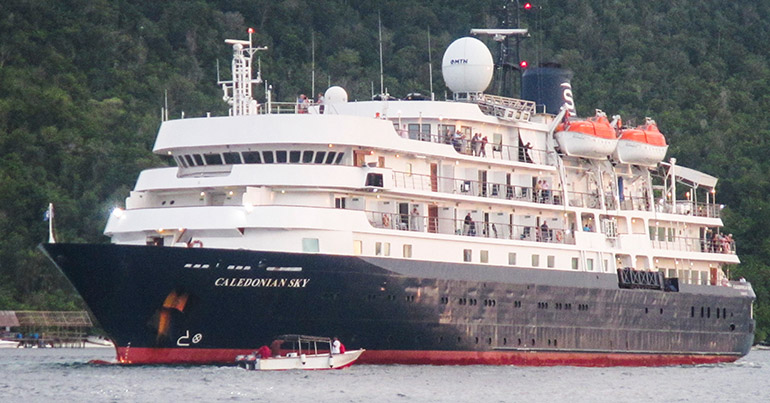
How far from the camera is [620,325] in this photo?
57.1 metres

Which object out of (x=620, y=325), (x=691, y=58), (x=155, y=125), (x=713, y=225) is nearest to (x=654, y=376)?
(x=620, y=325)

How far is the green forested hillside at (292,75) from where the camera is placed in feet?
307

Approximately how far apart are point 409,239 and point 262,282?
5.76 m

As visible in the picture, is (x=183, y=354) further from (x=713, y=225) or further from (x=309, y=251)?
(x=713, y=225)

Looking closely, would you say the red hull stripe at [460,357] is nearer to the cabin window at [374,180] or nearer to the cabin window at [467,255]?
the cabin window at [467,255]

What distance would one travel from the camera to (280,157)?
162 ft

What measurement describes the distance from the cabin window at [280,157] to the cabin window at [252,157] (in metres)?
0.52

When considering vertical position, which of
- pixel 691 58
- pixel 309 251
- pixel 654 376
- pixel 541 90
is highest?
pixel 691 58

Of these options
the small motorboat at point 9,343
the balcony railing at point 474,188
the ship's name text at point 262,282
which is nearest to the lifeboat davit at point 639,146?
the balcony railing at point 474,188

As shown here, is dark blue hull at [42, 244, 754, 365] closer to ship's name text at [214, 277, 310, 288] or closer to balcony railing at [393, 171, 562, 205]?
ship's name text at [214, 277, 310, 288]

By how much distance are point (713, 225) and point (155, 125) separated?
149ft

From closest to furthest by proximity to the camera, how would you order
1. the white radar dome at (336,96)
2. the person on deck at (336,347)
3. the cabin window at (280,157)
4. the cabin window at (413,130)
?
the person on deck at (336,347) → the cabin window at (280,157) → the cabin window at (413,130) → the white radar dome at (336,96)

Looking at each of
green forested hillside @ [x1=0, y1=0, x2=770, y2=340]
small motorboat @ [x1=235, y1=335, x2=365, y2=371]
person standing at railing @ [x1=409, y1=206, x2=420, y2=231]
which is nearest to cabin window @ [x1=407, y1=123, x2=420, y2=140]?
person standing at railing @ [x1=409, y1=206, x2=420, y2=231]

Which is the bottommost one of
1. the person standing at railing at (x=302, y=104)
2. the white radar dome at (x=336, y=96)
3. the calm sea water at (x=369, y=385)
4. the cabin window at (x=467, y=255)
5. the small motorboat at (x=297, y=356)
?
the calm sea water at (x=369, y=385)
